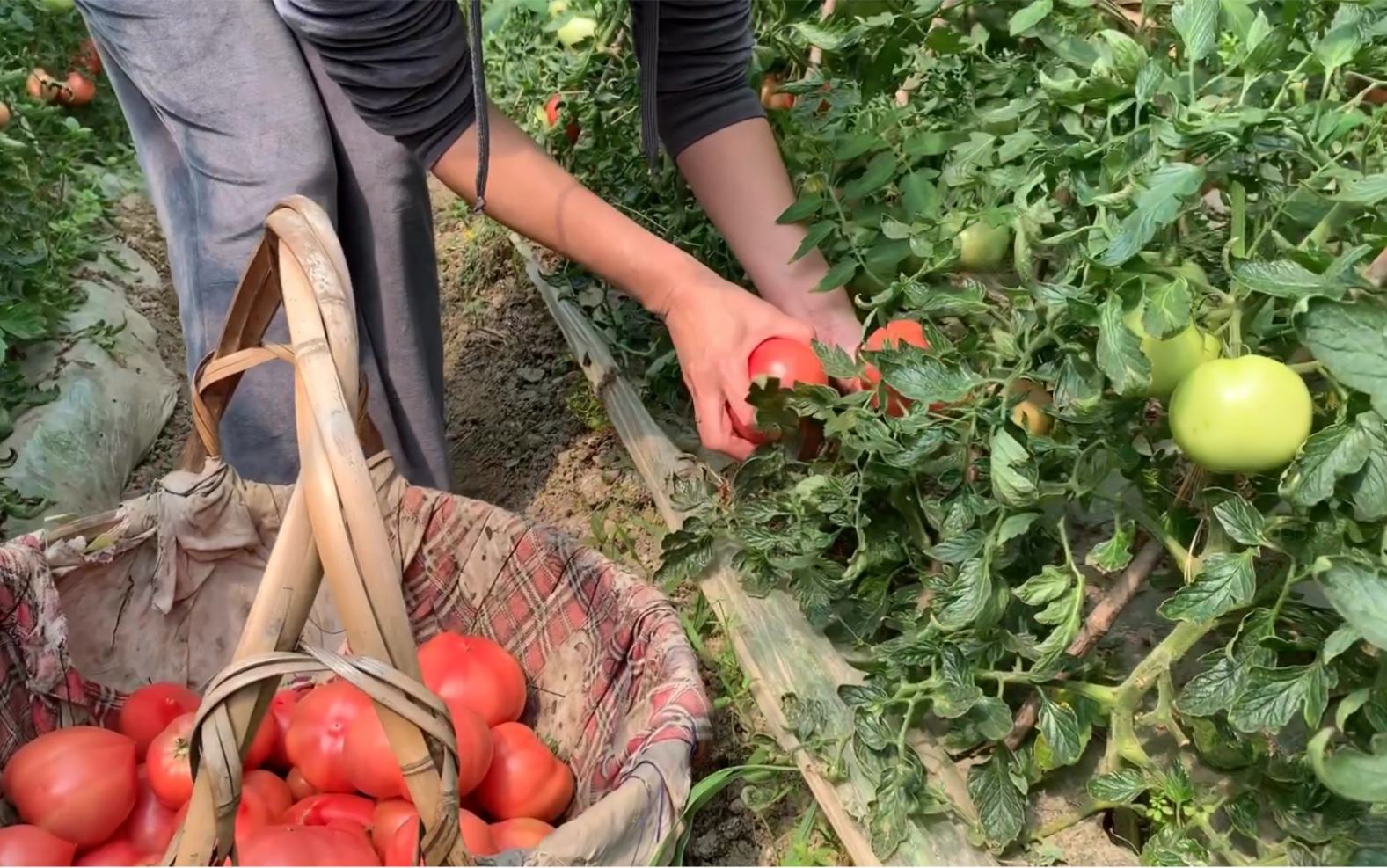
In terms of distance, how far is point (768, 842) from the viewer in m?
1.27

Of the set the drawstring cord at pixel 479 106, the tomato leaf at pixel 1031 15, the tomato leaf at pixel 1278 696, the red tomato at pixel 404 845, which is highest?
the drawstring cord at pixel 479 106

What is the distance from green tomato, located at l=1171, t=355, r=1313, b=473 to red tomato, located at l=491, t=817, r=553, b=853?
2.24ft

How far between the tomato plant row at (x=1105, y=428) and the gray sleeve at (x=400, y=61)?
43 centimetres

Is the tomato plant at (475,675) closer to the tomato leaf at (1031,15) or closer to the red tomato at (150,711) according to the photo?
the red tomato at (150,711)

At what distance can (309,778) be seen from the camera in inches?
44.3

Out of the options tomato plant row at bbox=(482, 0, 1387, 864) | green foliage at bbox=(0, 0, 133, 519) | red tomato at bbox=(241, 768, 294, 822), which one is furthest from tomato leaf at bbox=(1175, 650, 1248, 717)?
green foliage at bbox=(0, 0, 133, 519)

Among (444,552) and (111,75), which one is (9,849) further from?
(111,75)

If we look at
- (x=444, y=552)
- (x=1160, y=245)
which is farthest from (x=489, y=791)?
(x=1160, y=245)

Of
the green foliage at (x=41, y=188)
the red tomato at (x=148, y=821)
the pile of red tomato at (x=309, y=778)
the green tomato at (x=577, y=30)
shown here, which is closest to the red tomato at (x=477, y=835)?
the pile of red tomato at (x=309, y=778)

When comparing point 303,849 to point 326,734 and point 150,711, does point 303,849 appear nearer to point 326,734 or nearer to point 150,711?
point 326,734

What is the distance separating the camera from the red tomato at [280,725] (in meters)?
1.21

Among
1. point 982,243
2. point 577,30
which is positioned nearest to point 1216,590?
point 982,243

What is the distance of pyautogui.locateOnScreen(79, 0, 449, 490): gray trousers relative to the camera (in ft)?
4.51

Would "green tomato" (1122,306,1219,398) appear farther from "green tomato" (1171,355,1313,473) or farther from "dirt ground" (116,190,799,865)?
"dirt ground" (116,190,799,865)
